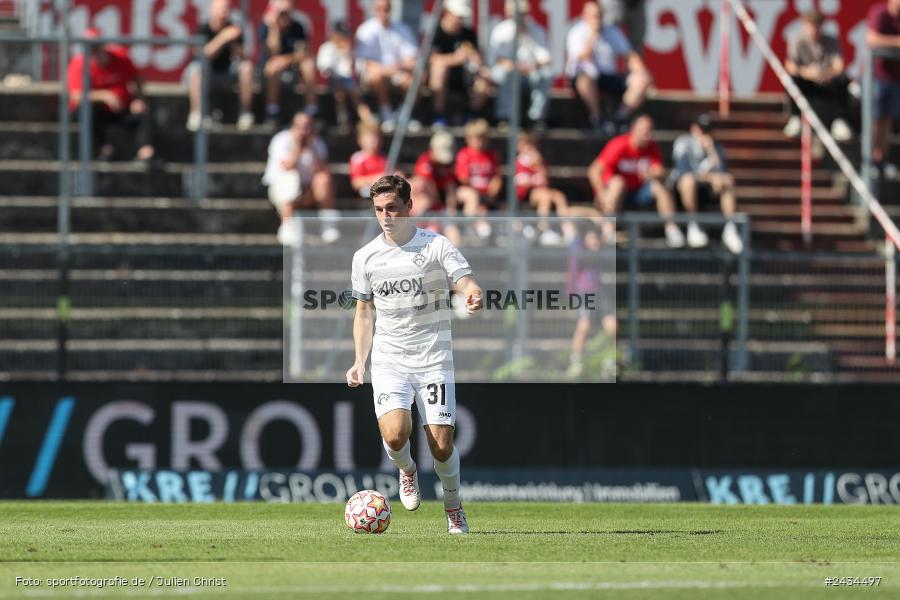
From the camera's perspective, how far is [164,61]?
25812 millimetres

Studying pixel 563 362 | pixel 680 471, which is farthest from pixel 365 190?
pixel 680 471

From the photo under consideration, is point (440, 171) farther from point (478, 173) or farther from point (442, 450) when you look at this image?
point (442, 450)

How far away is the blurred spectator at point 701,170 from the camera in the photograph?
2277cm

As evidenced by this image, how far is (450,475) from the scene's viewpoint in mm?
13312

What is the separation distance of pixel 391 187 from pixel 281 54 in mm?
11635

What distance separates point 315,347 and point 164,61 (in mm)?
7348

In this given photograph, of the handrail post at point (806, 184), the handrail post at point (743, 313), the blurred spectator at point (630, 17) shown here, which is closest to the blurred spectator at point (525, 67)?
the blurred spectator at point (630, 17)

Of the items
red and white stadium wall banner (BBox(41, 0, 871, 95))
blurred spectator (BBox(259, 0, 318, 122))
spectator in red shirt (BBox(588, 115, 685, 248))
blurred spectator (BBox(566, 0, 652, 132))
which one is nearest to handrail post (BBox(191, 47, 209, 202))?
blurred spectator (BBox(259, 0, 318, 122))

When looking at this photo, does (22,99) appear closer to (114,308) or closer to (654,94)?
(114,308)

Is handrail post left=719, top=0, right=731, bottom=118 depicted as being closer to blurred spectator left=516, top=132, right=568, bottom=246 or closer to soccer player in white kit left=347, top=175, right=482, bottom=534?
blurred spectator left=516, top=132, right=568, bottom=246

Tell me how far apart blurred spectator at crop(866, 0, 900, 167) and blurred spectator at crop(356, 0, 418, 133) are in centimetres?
571

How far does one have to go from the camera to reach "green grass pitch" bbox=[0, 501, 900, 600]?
33.5ft

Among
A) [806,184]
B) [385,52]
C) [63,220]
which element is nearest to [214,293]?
[63,220]

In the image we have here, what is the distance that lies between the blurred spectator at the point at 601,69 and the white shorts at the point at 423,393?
11683 millimetres
